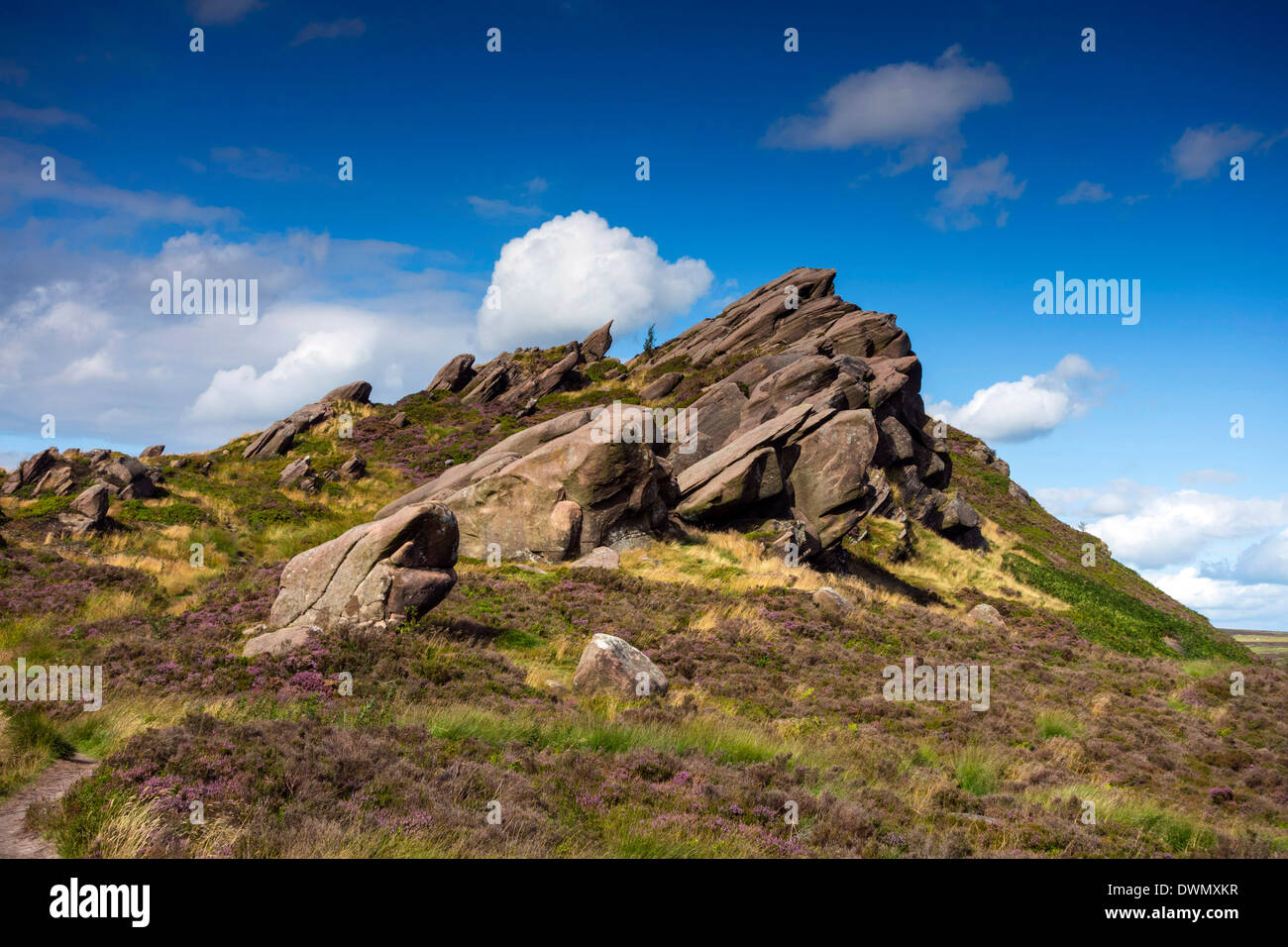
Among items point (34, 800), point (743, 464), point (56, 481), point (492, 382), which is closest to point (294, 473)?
point (56, 481)

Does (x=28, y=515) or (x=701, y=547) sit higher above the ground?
(x=28, y=515)

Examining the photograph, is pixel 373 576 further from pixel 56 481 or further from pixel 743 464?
pixel 56 481

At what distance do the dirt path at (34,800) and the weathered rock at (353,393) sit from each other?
57213mm

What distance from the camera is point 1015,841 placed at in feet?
28.1

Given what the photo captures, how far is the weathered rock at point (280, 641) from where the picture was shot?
14734 mm

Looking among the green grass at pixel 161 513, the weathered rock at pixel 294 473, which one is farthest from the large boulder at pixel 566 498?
the weathered rock at pixel 294 473

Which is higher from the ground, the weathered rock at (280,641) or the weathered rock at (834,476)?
the weathered rock at (834,476)

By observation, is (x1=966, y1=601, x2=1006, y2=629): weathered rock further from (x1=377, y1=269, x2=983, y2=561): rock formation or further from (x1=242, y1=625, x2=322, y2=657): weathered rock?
(x1=242, y1=625, x2=322, y2=657): weathered rock

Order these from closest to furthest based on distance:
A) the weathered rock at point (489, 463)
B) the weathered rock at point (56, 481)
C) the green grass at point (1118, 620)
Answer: the weathered rock at point (489, 463) → the green grass at point (1118, 620) → the weathered rock at point (56, 481)

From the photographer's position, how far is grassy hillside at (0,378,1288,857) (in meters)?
7.54

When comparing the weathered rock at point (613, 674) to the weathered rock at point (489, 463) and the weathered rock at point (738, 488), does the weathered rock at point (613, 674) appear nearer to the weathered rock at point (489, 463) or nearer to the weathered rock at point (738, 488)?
the weathered rock at point (738, 488)
